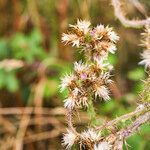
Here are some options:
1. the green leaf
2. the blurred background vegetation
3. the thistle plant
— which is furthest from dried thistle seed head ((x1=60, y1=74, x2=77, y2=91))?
the green leaf

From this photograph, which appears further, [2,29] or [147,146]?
[2,29]

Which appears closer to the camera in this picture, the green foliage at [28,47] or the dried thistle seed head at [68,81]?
the dried thistle seed head at [68,81]

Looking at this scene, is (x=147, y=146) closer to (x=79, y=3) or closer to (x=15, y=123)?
(x=15, y=123)

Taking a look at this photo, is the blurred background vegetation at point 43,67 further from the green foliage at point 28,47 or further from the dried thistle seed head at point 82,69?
the dried thistle seed head at point 82,69

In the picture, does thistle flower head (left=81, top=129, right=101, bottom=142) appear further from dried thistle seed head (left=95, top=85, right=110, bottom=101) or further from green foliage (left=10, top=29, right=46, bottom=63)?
green foliage (left=10, top=29, right=46, bottom=63)

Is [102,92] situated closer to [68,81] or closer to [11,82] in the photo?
[68,81]

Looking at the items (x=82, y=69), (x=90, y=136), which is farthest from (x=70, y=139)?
(x=82, y=69)

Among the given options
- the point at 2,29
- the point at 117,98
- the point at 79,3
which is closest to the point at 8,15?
the point at 2,29

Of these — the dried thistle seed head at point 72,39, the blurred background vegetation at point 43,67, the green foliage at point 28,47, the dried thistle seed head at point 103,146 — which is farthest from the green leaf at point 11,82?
the dried thistle seed head at point 103,146
